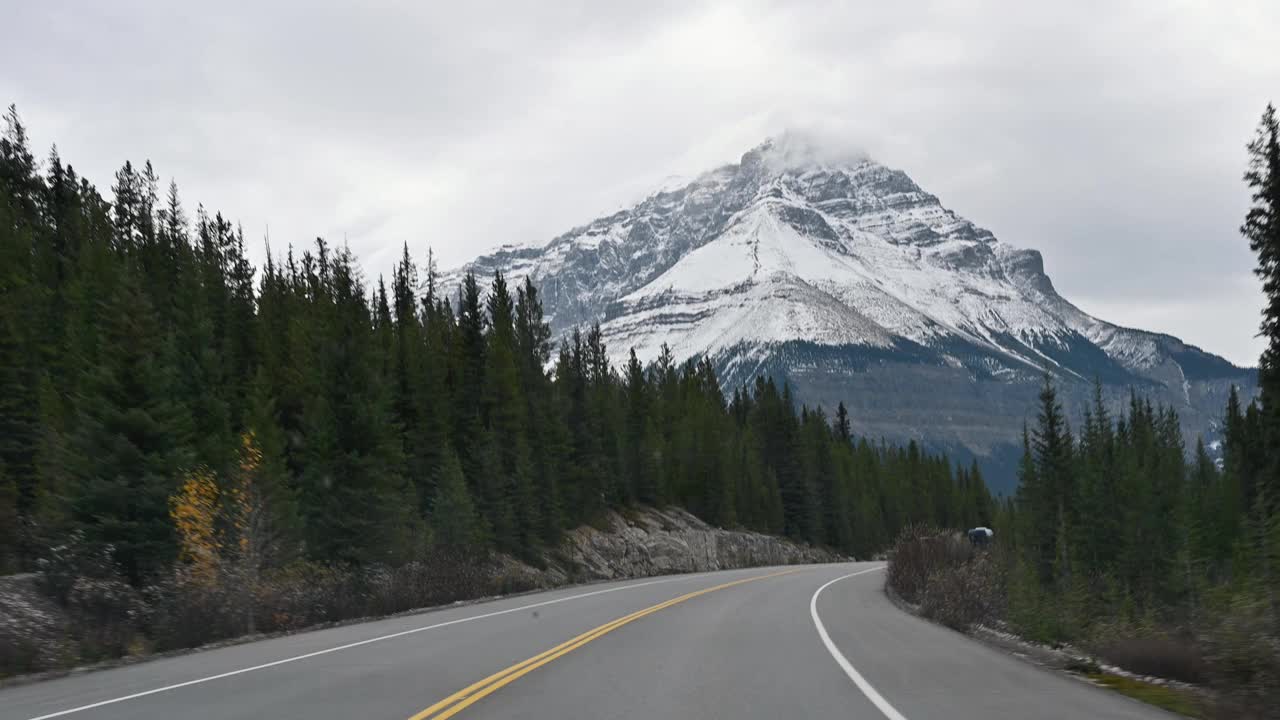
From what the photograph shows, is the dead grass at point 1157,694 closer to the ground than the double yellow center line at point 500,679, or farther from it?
closer to the ground

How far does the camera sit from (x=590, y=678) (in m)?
11.3

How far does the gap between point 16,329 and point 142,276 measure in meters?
14.8

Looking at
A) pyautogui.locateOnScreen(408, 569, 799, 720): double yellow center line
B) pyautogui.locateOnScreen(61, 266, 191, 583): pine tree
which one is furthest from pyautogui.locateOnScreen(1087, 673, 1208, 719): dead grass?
pyautogui.locateOnScreen(61, 266, 191, 583): pine tree

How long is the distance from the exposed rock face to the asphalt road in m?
40.6

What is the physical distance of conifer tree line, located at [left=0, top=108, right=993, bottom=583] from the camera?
29906 mm

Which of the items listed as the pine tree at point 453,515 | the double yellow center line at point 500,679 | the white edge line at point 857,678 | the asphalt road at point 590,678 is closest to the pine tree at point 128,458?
the pine tree at point 453,515

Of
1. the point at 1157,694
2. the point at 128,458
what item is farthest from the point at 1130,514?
the point at 1157,694

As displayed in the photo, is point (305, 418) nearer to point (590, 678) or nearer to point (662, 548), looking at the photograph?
point (590, 678)

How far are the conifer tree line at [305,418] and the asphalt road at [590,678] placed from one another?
772cm

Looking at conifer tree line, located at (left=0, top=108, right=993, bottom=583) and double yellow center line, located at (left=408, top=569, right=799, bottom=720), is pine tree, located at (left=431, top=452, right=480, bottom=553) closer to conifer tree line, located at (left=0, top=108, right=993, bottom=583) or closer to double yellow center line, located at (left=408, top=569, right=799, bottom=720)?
conifer tree line, located at (left=0, top=108, right=993, bottom=583)

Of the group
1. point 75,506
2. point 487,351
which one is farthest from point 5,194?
point 75,506

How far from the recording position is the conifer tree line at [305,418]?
29.9 metres

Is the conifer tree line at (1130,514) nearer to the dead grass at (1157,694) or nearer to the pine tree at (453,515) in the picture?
the pine tree at (453,515)

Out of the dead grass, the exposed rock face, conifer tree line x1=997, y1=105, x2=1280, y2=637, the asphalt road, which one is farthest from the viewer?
conifer tree line x1=997, y1=105, x2=1280, y2=637
